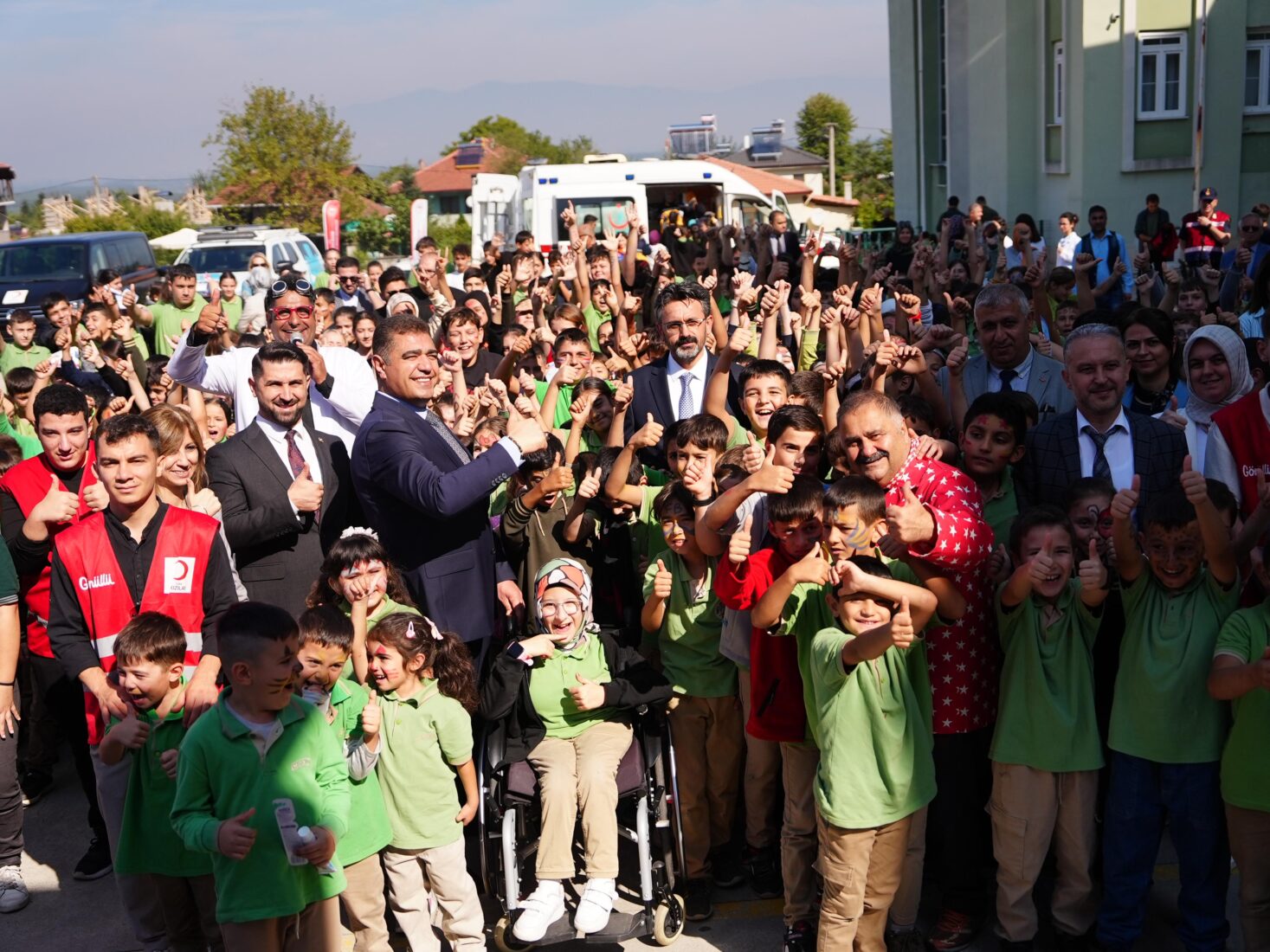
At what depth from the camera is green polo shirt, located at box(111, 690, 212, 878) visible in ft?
13.3

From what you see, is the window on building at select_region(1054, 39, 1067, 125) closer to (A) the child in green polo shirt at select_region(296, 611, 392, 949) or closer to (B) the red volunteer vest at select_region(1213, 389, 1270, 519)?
(B) the red volunteer vest at select_region(1213, 389, 1270, 519)

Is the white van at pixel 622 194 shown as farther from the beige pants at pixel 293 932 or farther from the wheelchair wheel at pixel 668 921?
the beige pants at pixel 293 932

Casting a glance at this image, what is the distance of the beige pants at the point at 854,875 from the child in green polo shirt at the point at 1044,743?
436mm

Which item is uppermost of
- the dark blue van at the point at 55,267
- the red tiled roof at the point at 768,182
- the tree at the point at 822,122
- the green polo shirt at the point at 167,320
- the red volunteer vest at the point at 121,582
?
the tree at the point at 822,122

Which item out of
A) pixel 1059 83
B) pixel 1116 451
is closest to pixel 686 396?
pixel 1116 451

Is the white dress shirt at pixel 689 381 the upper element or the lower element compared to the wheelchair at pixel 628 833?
upper

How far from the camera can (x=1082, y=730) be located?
398 centimetres

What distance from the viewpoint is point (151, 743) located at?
404cm

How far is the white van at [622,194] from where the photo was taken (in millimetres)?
16047

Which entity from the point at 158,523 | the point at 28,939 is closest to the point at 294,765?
the point at 158,523

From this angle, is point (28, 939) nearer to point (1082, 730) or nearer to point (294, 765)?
point (294, 765)

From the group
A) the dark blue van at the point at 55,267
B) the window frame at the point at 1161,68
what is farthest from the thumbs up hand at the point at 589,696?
the window frame at the point at 1161,68

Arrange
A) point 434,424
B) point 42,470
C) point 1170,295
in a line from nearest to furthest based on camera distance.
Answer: point 434,424 → point 42,470 → point 1170,295

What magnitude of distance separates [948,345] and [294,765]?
353 centimetres
